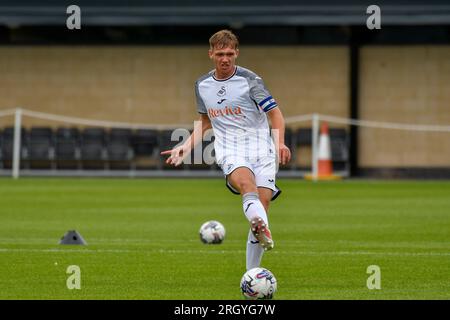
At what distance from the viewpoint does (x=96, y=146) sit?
34.7 m

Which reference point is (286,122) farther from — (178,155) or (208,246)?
(178,155)

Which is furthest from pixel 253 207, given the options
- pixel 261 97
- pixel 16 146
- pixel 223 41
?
pixel 16 146

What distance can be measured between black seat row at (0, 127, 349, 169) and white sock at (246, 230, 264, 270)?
2319cm

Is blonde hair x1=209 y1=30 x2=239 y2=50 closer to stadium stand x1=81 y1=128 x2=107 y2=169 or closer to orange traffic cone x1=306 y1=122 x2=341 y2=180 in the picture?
orange traffic cone x1=306 y1=122 x2=341 y2=180

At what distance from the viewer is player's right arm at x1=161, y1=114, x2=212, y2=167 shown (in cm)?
1139

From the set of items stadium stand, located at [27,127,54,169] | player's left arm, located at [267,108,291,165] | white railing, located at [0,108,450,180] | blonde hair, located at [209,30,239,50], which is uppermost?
white railing, located at [0,108,450,180]

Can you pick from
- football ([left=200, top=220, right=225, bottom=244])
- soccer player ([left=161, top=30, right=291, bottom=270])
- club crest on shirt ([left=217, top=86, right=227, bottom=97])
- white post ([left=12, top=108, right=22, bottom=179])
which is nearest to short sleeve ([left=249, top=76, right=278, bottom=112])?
soccer player ([left=161, top=30, right=291, bottom=270])

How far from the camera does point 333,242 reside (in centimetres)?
1606

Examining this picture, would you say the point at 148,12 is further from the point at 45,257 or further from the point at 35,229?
the point at 45,257
